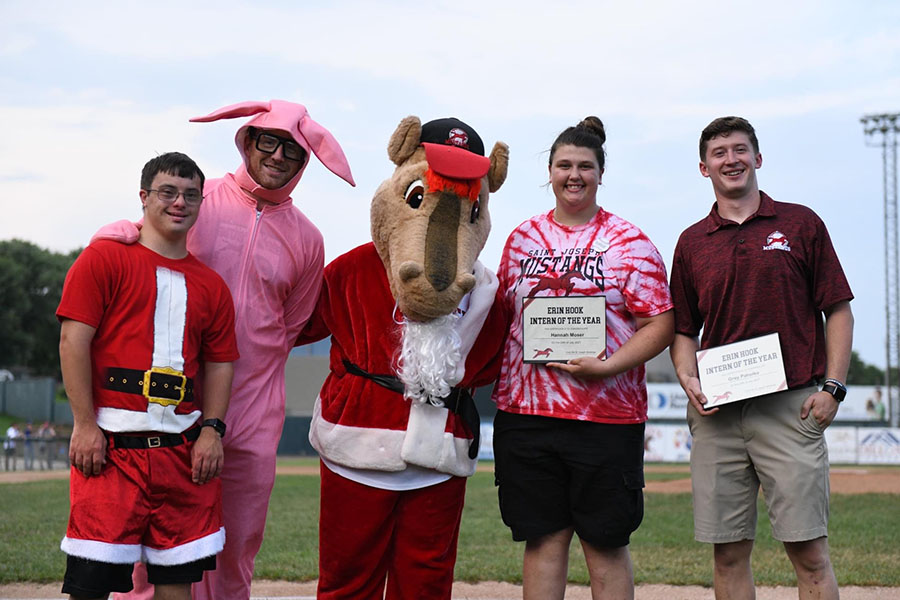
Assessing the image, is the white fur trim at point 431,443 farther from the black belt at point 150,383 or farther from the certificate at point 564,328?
the black belt at point 150,383

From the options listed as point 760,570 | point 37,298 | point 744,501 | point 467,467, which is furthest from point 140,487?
point 37,298

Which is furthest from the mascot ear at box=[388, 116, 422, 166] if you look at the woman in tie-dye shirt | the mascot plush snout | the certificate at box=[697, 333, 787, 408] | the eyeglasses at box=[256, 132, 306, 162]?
the certificate at box=[697, 333, 787, 408]

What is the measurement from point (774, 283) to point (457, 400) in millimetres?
1445

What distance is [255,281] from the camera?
3.79 m

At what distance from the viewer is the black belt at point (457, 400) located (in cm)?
359

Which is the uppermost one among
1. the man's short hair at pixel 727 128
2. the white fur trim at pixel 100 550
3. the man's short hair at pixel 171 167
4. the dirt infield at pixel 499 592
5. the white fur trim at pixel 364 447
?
the man's short hair at pixel 727 128

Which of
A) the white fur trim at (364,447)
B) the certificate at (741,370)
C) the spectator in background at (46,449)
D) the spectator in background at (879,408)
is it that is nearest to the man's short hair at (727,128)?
the certificate at (741,370)

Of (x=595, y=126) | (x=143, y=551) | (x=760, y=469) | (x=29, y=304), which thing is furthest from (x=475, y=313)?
(x=29, y=304)

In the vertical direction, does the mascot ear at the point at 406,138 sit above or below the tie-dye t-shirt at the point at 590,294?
above

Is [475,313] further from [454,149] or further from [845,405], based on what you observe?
[845,405]

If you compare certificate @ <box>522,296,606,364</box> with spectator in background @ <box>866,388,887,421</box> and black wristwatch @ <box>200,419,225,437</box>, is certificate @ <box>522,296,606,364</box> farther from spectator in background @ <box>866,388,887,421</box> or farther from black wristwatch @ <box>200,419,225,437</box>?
spectator in background @ <box>866,388,887,421</box>

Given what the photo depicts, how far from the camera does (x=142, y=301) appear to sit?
3.35 metres

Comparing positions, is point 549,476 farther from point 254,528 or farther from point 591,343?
point 254,528

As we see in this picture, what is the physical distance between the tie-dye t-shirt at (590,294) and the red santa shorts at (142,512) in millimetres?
1320
